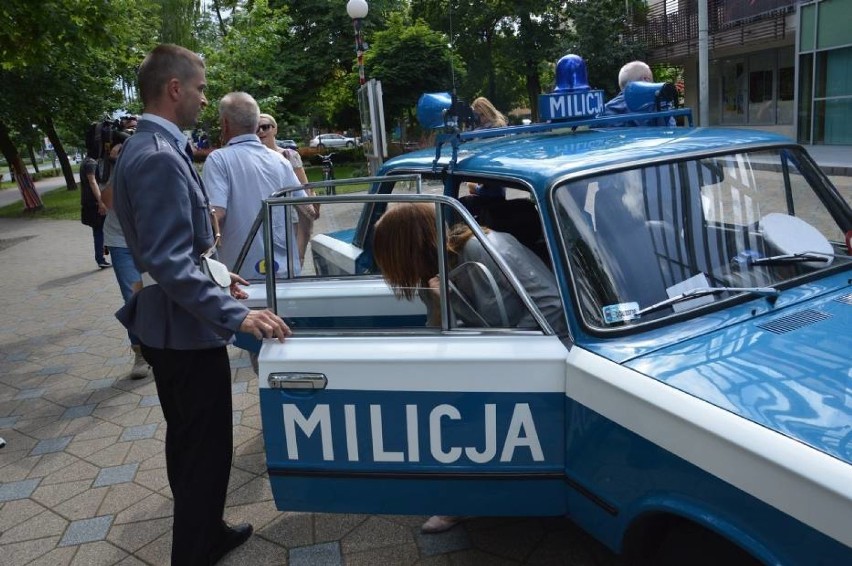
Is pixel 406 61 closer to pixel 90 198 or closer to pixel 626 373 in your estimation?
pixel 90 198

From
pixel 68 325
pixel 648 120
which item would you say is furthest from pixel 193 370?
pixel 68 325

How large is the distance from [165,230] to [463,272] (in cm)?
101

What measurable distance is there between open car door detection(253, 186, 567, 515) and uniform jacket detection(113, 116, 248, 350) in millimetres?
249

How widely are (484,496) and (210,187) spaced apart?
237 cm

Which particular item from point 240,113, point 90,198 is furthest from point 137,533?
point 90,198

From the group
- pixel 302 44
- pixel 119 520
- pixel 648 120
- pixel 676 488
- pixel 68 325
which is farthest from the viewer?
pixel 302 44

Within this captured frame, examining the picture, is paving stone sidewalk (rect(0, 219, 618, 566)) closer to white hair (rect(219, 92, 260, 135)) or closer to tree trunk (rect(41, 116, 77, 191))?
white hair (rect(219, 92, 260, 135))

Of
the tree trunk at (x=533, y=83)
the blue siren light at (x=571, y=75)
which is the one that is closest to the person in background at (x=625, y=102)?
the blue siren light at (x=571, y=75)

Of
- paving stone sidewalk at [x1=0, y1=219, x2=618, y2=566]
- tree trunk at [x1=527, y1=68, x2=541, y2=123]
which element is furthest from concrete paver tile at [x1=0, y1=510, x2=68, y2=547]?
tree trunk at [x1=527, y1=68, x2=541, y2=123]

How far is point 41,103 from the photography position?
20875mm

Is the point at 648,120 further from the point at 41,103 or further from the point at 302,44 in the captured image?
the point at 302,44

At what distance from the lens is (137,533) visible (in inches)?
124

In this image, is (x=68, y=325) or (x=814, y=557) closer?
(x=814, y=557)

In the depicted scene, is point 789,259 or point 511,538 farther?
point 511,538
